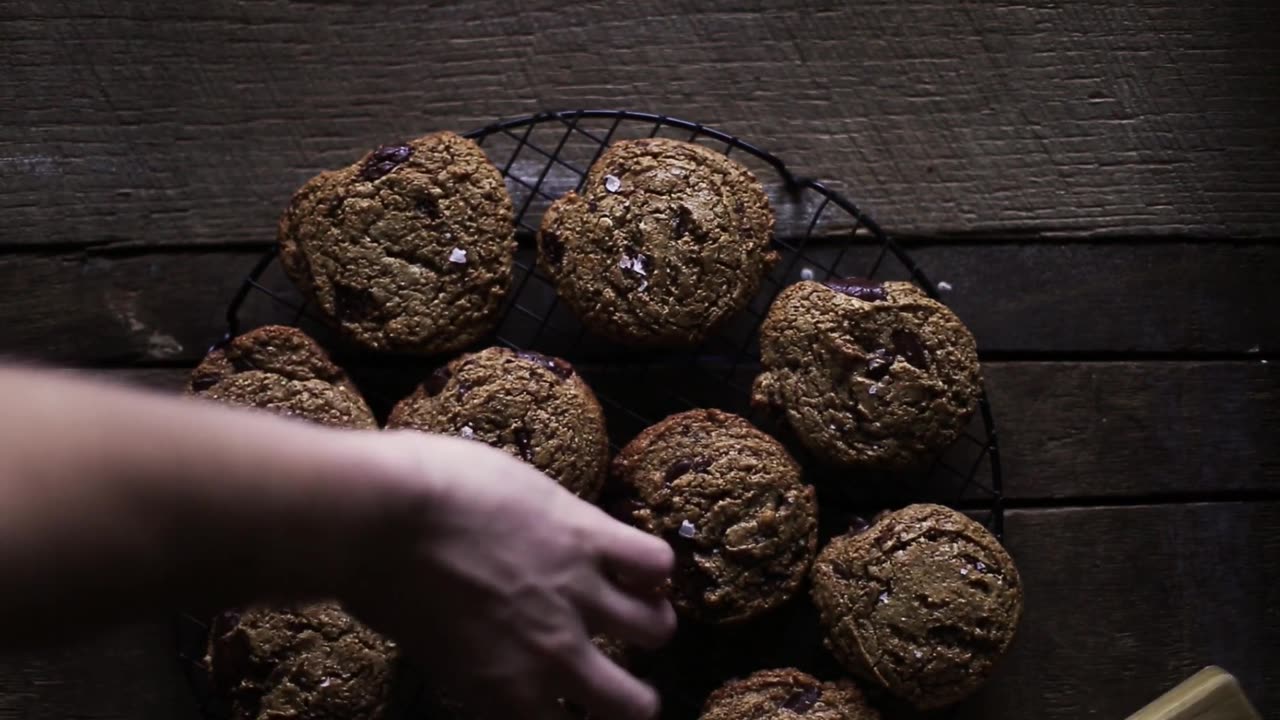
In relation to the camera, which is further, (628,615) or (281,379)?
(281,379)

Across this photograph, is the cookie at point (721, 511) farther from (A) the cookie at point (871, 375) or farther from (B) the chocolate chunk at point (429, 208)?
(B) the chocolate chunk at point (429, 208)

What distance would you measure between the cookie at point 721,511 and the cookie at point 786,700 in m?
0.11

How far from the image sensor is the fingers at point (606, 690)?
117 cm

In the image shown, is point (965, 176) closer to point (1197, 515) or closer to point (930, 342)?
point (930, 342)

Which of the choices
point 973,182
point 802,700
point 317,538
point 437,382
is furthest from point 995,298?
point 317,538

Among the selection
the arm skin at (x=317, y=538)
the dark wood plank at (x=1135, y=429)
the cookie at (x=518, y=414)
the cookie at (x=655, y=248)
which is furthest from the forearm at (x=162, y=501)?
the dark wood plank at (x=1135, y=429)

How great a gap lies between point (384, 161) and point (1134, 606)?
4.91 feet

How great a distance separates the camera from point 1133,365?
75.4 inches

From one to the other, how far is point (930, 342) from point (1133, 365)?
49 cm

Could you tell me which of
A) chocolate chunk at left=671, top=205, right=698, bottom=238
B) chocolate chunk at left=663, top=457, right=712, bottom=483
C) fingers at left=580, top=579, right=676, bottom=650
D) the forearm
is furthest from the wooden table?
the forearm

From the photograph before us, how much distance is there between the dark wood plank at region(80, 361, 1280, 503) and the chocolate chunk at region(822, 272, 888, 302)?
1.12 ft

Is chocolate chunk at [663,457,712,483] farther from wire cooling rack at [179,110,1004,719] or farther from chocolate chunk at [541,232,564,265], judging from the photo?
chocolate chunk at [541,232,564,265]

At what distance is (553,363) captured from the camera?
1.71 m

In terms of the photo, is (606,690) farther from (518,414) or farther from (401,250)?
(401,250)
